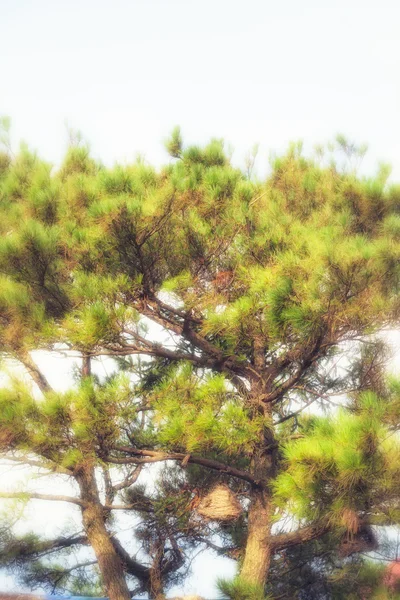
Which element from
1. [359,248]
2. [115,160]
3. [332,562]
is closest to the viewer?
[359,248]

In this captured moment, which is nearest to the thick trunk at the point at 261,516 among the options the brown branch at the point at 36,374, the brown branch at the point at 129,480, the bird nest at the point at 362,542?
the bird nest at the point at 362,542

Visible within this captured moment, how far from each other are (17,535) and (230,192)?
2.61 meters

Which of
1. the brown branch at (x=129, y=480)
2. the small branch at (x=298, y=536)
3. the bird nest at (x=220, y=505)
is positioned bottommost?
the small branch at (x=298, y=536)

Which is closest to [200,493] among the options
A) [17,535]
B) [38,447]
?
[38,447]

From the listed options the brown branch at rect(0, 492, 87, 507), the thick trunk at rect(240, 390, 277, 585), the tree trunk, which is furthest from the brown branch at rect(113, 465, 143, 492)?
the thick trunk at rect(240, 390, 277, 585)

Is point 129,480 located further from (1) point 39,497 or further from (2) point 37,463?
(2) point 37,463

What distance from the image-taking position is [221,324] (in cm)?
350

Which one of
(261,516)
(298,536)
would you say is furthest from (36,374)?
(298,536)

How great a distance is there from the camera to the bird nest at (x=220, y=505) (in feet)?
12.4

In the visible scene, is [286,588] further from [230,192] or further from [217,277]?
[230,192]

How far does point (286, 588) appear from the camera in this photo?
4.23 meters

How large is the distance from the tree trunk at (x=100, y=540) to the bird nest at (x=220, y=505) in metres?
0.71

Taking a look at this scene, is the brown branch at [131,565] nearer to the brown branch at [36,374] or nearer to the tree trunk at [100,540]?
the tree trunk at [100,540]

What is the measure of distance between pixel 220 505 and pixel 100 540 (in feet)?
2.96
